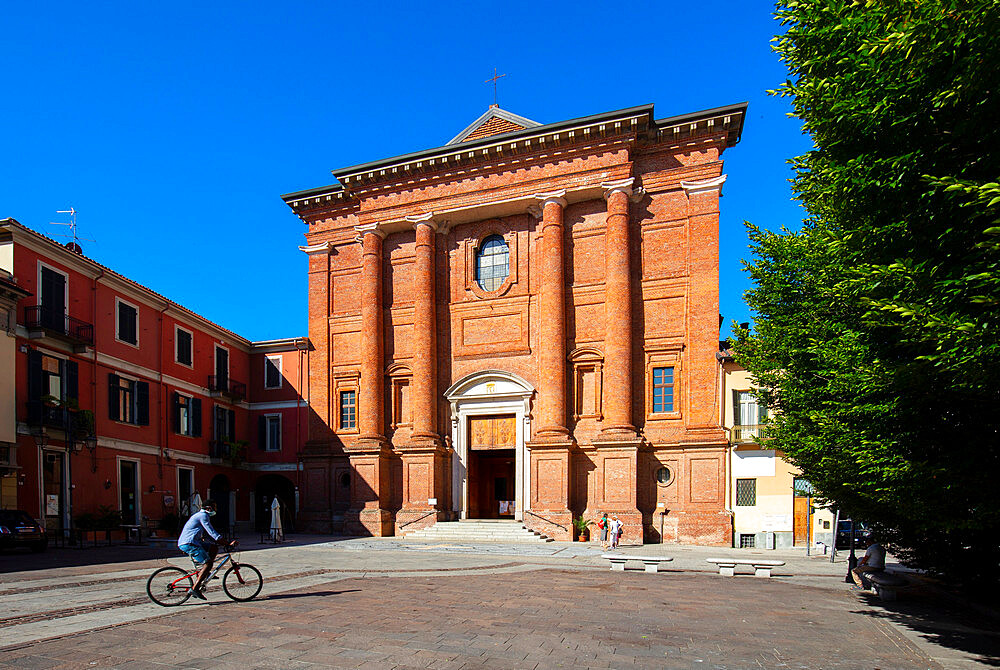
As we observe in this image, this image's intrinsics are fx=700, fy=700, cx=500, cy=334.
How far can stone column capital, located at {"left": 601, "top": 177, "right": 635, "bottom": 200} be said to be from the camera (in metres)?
27.6

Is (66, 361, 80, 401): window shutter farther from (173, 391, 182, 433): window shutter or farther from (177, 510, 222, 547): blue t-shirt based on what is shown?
(177, 510, 222, 547): blue t-shirt

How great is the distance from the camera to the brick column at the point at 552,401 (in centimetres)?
2675

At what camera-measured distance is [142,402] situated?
27656 millimetres

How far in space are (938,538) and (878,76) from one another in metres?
9.31

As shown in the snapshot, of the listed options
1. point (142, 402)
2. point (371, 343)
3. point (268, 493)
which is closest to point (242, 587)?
point (142, 402)

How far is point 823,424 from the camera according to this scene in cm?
1248

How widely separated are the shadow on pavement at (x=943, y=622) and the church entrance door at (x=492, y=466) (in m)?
17.3

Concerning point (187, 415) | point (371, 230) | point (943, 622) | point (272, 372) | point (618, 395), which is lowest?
point (943, 622)

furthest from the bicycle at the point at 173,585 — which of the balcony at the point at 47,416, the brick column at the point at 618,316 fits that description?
the brick column at the point at 618,316

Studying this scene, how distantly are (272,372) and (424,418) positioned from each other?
32.5 feet

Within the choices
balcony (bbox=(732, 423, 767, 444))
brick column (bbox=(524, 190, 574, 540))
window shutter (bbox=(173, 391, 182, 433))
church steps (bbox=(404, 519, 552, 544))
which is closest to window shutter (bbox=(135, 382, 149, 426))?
window shutter (bbox=(173, 391, 182, 433))

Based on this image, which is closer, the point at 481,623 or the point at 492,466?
the point at 481,623

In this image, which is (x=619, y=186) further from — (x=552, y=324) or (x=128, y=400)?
(x=128, y=400)

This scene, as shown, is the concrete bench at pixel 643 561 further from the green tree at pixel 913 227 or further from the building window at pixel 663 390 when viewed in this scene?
the building window at pixel 663 390
